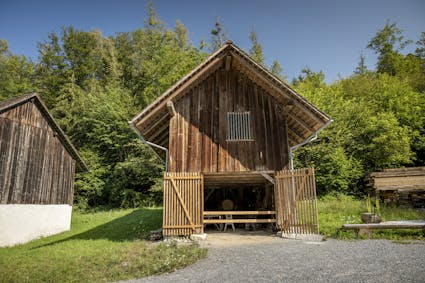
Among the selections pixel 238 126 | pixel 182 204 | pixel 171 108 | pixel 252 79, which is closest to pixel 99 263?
pixel 182 204

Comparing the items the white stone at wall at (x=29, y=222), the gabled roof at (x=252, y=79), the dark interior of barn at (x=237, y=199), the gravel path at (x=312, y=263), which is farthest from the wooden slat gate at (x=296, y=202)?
the white stone at wall at (x=29, y=222)

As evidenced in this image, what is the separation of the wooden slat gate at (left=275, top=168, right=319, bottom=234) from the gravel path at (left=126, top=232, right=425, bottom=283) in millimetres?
1219

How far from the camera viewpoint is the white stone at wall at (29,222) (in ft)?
50.8

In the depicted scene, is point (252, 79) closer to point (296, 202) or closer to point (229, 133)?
point (229, 133)

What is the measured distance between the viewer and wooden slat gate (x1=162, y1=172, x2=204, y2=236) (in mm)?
11000

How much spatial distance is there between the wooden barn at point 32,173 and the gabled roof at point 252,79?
358 inches

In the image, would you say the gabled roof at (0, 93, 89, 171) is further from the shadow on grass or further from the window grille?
the window grille

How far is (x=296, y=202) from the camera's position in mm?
10836

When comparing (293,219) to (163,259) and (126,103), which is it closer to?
(163,259)

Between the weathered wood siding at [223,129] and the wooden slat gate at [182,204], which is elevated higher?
the weathered wood siding at [223,129]

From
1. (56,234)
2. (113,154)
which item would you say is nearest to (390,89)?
(113,154)

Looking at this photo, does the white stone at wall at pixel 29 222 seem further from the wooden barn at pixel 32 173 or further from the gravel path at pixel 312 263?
the gravel path at pixel 312 263

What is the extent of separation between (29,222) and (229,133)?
13.4 metres

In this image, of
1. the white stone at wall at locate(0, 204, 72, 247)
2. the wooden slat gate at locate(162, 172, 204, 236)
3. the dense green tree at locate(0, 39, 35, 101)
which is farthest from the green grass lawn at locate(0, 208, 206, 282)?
the dense green tree at locate(0, 39, 35, 101)
